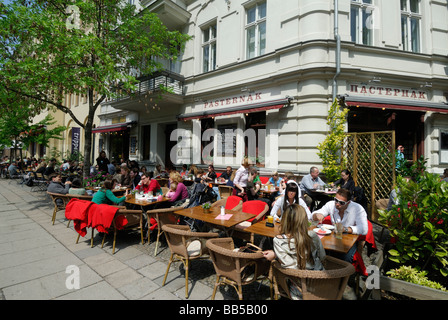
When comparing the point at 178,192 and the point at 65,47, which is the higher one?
the point at 65,47

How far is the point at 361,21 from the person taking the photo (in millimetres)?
7664

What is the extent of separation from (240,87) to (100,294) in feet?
27.1

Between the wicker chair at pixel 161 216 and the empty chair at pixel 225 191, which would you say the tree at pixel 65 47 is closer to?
the empty chair at pixel 225 191

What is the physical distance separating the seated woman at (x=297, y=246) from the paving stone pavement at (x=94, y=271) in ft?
3.19

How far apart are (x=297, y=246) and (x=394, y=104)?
7.65m

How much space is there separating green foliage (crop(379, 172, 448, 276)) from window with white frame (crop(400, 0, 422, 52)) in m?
8.48

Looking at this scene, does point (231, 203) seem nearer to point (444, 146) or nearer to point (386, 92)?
point (386, 92)

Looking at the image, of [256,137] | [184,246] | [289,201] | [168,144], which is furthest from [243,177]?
[168,144]

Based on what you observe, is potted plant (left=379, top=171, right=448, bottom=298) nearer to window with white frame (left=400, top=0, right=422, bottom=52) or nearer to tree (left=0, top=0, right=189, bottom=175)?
tree (left=0, top=0, right=189, bottom=175)

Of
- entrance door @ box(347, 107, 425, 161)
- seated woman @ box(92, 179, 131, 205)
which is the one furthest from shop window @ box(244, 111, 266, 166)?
seated woman @ box(92, 179, 131, 205)

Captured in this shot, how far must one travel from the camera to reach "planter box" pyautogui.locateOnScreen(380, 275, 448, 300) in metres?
2.01

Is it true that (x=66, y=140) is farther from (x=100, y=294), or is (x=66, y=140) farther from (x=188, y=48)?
(x=100, y=294)

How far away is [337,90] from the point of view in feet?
23.0

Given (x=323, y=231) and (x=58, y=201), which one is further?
(x=58, y=201)
